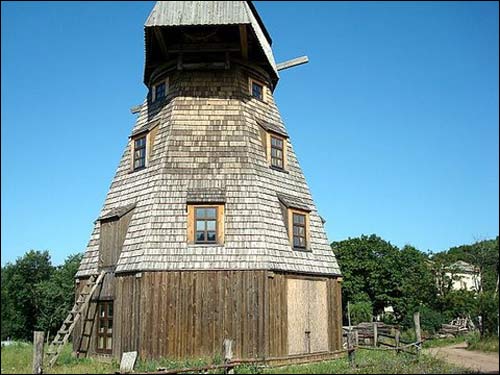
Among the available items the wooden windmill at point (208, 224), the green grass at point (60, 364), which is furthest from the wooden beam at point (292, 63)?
the green grass at point (60, 364)

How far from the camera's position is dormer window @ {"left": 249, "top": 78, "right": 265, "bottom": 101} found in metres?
19.5

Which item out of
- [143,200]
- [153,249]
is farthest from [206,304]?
[143,200]

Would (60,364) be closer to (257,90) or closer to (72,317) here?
(72,317)

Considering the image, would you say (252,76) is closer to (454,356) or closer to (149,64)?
(149,64)

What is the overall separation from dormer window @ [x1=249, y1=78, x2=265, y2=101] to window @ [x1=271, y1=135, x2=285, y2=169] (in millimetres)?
1760

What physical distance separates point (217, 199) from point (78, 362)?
6.36 metres

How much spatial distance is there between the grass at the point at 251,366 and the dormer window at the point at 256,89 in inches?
372

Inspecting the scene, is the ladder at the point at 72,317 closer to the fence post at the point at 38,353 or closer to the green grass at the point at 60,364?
the green grass at the point at 60,364

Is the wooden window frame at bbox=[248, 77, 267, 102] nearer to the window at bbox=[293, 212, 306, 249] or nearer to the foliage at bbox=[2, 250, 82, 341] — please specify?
the window at bbox=[293, 212, 306, 249]

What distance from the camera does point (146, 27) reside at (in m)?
17.5

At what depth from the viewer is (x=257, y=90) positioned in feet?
65.3

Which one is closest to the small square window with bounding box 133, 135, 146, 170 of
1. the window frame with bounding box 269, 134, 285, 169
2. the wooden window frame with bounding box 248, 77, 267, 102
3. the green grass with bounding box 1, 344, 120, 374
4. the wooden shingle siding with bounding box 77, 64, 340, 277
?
the wooden shingle siding with bounding box 77, 64, 340, 277

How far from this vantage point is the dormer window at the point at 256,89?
767 inches

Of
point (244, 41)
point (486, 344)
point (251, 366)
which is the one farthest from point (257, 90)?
point (486, 344)
